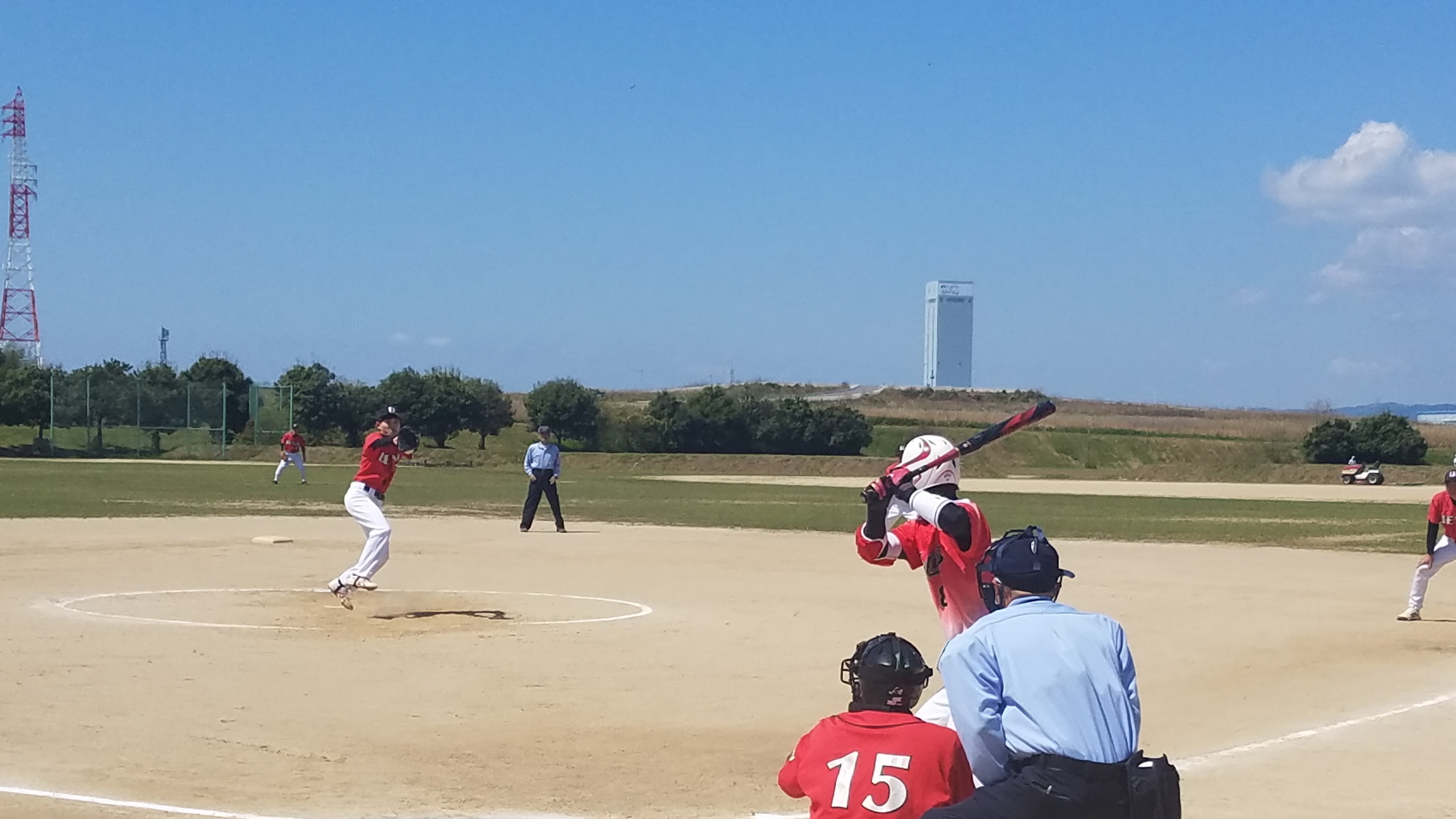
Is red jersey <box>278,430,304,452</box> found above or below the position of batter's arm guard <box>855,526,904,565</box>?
below

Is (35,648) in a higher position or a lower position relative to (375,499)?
lower

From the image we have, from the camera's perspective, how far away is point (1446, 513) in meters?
18.1

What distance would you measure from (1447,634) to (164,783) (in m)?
14.0

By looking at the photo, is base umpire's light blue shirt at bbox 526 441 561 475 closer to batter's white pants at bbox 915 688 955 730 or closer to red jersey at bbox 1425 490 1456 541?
red jersey at bbox 1425 490 1456 541

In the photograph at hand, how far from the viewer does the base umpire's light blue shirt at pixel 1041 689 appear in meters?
4.59

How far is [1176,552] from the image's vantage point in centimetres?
2739

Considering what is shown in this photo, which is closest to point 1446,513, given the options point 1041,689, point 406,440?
point 406,440

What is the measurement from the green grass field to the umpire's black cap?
2705 cm

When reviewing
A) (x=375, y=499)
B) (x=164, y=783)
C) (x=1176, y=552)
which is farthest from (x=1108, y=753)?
(x=1176, y=552)

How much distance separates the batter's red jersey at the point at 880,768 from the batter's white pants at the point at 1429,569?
15.1 meters

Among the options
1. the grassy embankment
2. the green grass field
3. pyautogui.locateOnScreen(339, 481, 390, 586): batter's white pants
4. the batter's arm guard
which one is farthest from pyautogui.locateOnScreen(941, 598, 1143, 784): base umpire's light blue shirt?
the grassy embankment

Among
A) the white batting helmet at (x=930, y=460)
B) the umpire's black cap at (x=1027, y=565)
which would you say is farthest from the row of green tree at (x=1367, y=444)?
the umpire's black cap at (x=1027, y=565)

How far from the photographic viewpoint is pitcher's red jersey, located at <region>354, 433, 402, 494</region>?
54.6 ft

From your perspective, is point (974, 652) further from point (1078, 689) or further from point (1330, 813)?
point (1330, 813)
